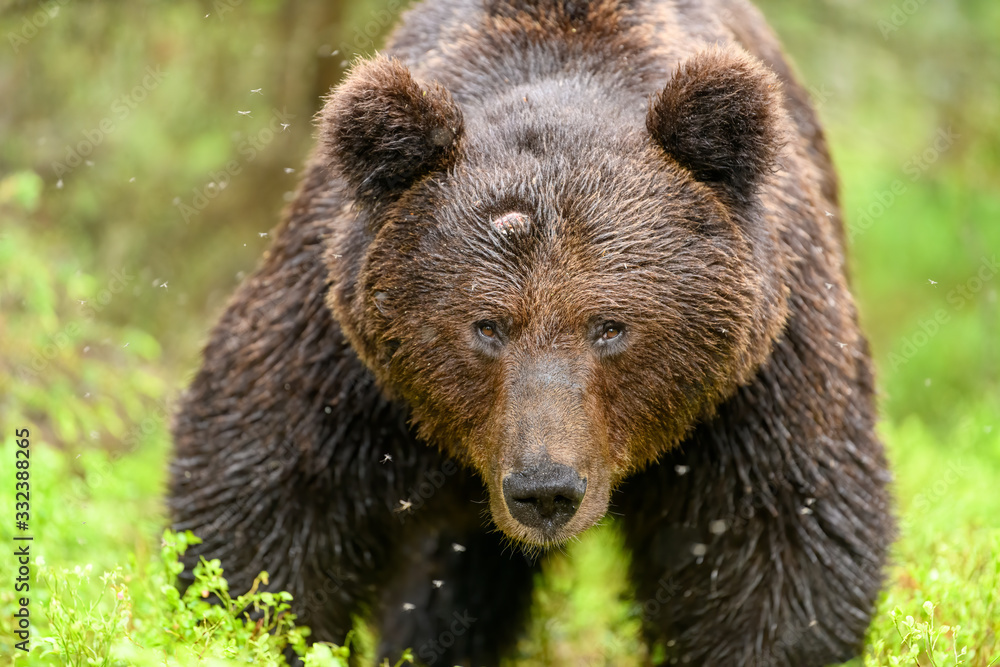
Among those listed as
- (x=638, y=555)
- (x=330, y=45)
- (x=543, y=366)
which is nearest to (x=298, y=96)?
(x=330, y=45)

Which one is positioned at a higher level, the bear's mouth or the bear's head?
the bear's head

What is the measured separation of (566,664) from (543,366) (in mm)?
2982

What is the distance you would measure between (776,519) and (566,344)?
50.0 inches

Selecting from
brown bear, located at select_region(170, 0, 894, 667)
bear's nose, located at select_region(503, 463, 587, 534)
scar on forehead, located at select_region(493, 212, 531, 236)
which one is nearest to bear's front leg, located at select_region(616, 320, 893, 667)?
brown bear, located at select_region(170, 0, 894, 667)

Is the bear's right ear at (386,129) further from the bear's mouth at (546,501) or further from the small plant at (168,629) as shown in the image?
the small plant at (168,629)

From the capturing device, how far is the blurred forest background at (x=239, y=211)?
269 inches

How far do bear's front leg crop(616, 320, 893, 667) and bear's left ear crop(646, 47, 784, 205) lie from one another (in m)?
0.70

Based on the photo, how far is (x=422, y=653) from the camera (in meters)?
5.66

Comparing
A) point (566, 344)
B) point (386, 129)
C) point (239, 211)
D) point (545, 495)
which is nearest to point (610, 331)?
point (566, 344)

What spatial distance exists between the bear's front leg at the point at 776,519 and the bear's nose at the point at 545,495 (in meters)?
0.88

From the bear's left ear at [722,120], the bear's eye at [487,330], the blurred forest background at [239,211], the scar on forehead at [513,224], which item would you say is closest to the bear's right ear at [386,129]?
the scar on forehead at [513,224]

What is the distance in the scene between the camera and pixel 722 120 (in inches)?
145

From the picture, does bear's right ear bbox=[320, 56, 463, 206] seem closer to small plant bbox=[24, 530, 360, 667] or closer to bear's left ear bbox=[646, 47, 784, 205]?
bear's left ear bbox=[646, 47, 784, 205]

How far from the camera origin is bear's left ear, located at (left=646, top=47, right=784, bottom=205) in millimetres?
3652
